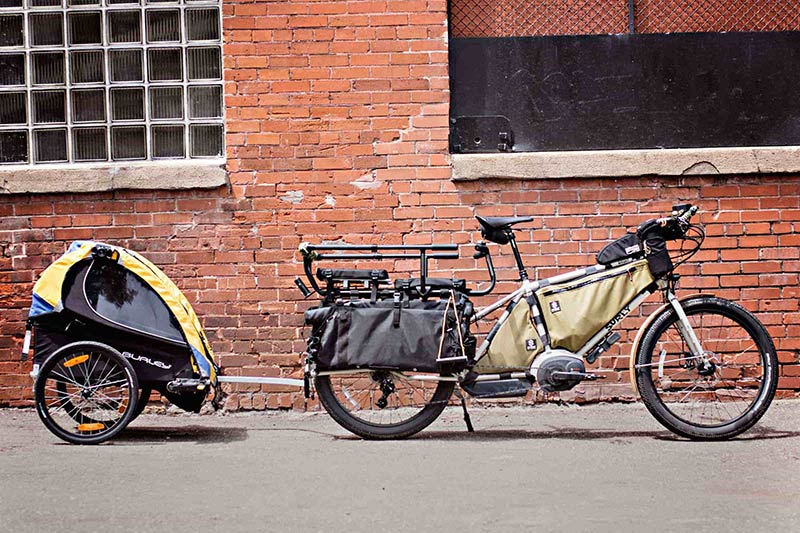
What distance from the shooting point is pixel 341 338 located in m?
6.55

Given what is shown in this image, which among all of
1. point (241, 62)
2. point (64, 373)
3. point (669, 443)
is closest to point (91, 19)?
point (241, 62)

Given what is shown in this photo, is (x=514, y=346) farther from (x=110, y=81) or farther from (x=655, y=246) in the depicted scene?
(x=110, y=81)

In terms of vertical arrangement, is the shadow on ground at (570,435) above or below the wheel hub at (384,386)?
below

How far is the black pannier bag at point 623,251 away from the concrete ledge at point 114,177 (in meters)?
2.55

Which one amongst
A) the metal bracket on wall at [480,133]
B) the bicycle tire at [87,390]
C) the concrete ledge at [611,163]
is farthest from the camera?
the metal bracket on wall at [480,133]

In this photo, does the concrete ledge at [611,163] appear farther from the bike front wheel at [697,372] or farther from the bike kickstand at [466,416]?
the bike kickstand at [466,416]

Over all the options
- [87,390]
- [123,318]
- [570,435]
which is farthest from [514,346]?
[87,390]

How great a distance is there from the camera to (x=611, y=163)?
7.59 meters

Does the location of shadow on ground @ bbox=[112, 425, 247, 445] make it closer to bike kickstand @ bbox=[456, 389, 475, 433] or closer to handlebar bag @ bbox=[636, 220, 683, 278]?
bike kickstand @ bbox=[456, 389, 475, 433]

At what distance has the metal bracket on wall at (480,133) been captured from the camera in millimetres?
7695

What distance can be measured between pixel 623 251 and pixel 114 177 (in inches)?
131

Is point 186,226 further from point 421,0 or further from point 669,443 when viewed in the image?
point 669,443

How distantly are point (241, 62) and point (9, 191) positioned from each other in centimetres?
175

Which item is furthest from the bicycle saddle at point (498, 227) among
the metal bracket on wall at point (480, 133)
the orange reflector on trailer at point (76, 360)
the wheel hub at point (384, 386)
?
the orange reflector on trailer at point (76, 360)
